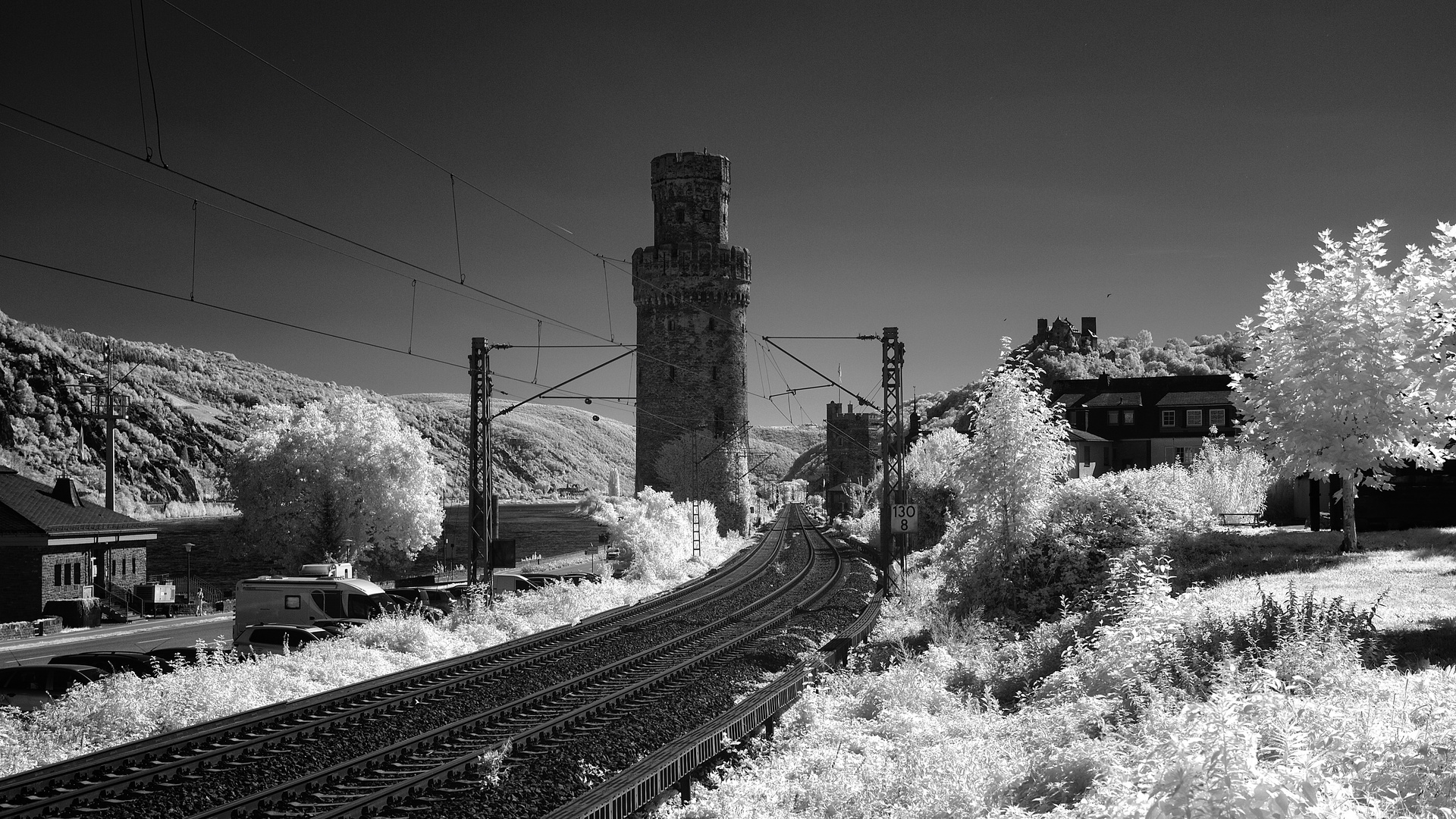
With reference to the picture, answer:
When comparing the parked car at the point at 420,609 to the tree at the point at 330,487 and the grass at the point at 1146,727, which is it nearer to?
the grass at the point at 1146,727

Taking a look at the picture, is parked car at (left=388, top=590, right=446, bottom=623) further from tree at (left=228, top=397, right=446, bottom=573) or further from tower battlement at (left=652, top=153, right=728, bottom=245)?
tower battlement at (left=652, top=153, right=728, bottom=245)

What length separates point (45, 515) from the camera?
3931 cm

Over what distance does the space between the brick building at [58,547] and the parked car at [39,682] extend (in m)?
25.0

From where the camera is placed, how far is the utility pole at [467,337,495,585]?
89.2 feet

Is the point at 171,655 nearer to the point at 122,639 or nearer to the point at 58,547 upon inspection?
the point at 122,639

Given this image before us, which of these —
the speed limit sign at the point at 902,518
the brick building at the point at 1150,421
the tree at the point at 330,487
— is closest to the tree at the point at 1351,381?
the speed limit sign at the point at 902,518

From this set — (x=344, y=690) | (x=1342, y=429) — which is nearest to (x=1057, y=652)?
(x=344, y=690)

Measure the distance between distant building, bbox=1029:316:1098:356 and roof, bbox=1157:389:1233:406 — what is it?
76.8m

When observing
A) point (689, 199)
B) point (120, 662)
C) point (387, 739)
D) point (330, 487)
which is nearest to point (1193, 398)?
point (689, 199)

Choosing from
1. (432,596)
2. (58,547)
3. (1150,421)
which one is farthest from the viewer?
(1150,421)

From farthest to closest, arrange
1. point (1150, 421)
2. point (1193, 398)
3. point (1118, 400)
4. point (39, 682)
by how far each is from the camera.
Answer: point (1118, 400) → point (1150, 421) → point (1193, 398) → point (39, 682)

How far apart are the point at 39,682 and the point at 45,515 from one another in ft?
89.0

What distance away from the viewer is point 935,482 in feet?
160

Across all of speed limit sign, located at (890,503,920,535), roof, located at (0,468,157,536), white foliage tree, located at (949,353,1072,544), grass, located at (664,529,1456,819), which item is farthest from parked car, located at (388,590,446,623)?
roof, located at (0,468,157,536)
